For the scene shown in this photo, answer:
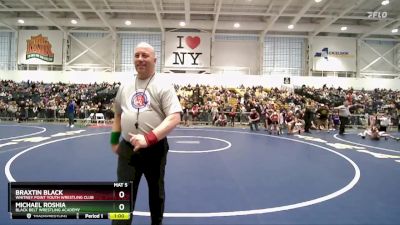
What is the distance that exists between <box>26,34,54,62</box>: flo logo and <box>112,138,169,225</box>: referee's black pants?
3271 centimetres

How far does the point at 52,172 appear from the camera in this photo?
5.68m

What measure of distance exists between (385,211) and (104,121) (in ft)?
56.9

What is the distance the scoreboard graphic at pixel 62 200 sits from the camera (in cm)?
189

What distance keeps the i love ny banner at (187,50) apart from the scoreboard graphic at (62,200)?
96.0 ft

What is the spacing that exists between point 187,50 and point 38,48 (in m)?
16.0

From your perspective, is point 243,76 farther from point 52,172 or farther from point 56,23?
point 52,172

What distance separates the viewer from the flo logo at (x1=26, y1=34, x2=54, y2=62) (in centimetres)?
3058

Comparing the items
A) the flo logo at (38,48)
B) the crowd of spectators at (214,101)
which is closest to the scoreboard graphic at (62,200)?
the crowd of spectators at (214,101)

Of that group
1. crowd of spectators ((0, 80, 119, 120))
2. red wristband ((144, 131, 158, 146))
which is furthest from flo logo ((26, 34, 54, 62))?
red wristband ((144, 131, 158, 146))

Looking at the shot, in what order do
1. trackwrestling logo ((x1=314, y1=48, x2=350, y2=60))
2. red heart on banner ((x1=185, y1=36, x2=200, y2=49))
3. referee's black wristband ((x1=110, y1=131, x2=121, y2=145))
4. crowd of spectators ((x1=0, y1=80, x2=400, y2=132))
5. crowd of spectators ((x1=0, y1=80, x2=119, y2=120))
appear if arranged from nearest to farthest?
referee's black wristband ((x1=110, y1=131, x2=121, y2=145))
crowd of spectators ((x1=0, y1=80, x2=400, y2=132))
crowd of spectators ((x1=0, y1=80, x2=119, y2=120))
red heart on banner ((x1=185, y1=36, x2=200, y2=49))
trackwrestling logo ((x1=314, y1=48, x2=350, y2=60))

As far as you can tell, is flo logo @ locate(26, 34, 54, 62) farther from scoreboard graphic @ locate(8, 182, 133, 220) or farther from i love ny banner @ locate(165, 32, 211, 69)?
scoreboard graphic @ locate(8, 182, 133, 220)

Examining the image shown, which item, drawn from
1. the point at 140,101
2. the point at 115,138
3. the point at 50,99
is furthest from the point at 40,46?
the point at 140,101

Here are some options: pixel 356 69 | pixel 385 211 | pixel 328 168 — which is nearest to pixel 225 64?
pixel 356 69

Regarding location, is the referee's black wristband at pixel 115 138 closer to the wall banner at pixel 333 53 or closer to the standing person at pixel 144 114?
the standing person at pixel 144 114
